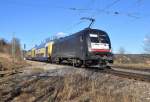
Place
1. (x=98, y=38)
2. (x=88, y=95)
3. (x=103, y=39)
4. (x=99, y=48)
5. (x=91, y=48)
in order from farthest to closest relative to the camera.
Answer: (x=103, y=39), (x=98, y=38), (x=99, y=48), (x=91, y=48), (x=88, y=95)

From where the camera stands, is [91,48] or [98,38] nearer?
[91,48]

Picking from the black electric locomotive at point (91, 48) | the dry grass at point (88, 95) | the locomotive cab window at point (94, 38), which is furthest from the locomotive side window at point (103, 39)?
Result: the dry grass at point (88, 95)

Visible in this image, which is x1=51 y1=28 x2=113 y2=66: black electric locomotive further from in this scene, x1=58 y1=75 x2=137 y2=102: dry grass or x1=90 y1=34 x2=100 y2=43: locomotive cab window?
x1=58 y1=75 x2=137 y2=102: dry grass

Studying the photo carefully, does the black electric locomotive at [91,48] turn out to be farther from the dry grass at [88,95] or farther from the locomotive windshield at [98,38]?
the dry grass at [88,95]

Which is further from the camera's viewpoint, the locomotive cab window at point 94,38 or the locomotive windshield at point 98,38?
the locomotive windshield at point 98,38

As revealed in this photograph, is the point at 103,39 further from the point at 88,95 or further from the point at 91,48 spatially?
the point at 88,95

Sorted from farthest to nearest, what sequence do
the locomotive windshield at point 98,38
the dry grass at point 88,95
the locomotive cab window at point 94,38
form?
the locomotive windshield at point 98,38 < the locomotive cab window at point 94,38 < the dry grass at point 88,95

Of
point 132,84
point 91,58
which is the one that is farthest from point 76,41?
point 132,84

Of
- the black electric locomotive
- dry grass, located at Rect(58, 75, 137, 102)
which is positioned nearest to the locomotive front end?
the black electric locomotive

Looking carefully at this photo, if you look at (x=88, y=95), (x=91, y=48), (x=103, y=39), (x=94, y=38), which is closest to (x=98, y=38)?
(x=94, y=38)

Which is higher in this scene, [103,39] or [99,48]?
[103,39]

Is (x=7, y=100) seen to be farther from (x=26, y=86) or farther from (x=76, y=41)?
(x=76, y=41)

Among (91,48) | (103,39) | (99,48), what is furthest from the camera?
(103,39)

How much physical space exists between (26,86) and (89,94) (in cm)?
442
